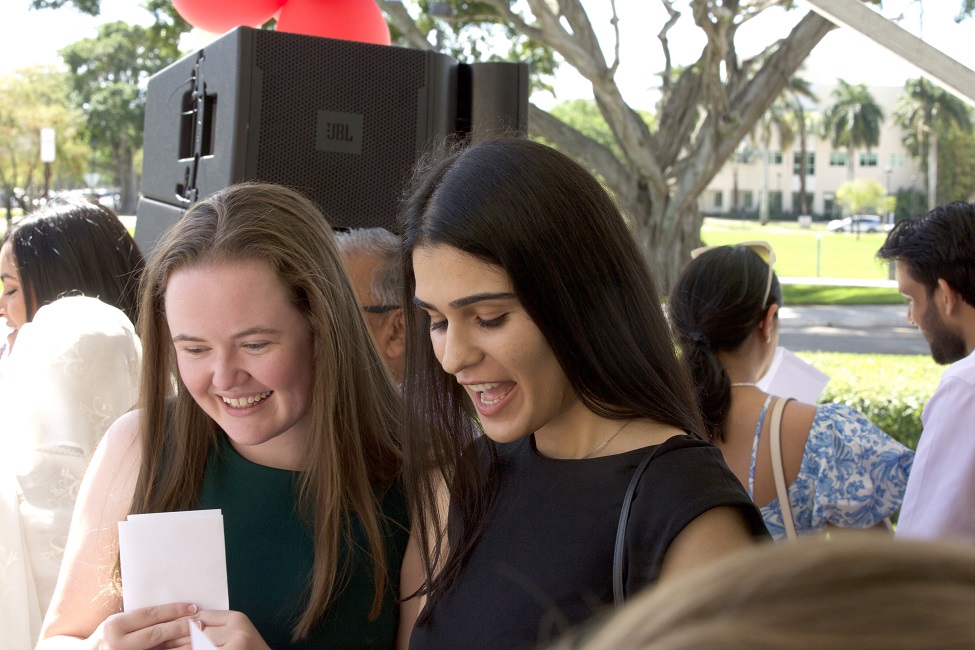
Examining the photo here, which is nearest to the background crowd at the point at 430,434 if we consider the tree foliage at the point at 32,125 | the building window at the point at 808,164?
the tree foliage at the point at 32,125

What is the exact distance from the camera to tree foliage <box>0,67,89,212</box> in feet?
103

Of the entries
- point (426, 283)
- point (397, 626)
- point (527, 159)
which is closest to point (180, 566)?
point (397, 626)

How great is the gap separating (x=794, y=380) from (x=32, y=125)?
Answer: 3353 centimetres

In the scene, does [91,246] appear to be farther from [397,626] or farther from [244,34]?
[397,626]

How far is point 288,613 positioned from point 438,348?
0.59m

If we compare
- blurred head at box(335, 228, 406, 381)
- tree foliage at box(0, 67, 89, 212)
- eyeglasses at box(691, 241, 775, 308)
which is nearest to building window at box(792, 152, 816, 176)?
tree foliage at box(0, 67, 89, 212)

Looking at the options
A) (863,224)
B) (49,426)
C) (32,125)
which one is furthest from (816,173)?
(49,426)

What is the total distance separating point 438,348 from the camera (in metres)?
1.49

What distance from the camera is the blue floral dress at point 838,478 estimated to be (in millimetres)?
2465

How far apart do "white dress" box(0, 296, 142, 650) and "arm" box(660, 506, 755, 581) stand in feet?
5.63

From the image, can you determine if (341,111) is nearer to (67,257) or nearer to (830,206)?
(67,257)

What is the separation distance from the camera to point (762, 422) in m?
2.50

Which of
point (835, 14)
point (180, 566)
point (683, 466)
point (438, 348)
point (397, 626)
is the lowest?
point (397, 626)

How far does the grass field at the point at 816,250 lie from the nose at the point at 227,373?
22.5 metres
